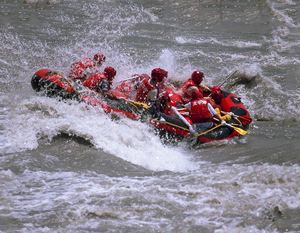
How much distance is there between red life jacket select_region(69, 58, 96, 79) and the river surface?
2.89 feet

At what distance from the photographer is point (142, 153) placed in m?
7.82

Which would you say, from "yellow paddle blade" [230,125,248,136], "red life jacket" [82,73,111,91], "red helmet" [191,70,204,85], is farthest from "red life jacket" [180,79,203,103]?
"red life jacket" [82,73,111,91]

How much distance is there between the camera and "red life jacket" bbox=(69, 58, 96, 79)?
9867mm

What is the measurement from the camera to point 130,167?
7234 mm

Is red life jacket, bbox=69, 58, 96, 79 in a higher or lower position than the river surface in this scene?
higher

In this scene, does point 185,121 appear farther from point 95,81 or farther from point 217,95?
point 95,81

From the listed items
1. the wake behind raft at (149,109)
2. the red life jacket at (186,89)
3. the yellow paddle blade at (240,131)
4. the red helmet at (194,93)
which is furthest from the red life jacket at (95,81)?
the yellow paddle blade at (240,131)

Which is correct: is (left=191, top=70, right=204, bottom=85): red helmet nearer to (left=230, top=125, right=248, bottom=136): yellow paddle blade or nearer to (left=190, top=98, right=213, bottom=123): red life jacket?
(left=190, top=98, right=213, bottom=123): red life jacket

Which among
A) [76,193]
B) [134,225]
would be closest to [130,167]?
[76,193]

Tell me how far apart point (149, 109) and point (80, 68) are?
184 centimetres

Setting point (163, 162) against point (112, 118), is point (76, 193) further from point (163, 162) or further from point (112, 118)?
point (112, 118)

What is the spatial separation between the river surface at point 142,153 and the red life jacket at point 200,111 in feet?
1.86

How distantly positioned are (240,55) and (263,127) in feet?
16.8

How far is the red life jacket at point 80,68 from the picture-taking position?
987 centimetres
